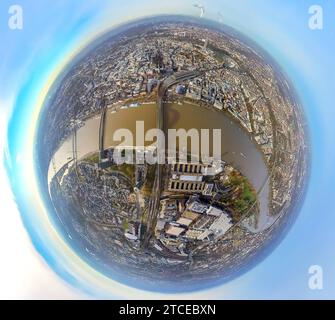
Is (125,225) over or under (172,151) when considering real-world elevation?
under

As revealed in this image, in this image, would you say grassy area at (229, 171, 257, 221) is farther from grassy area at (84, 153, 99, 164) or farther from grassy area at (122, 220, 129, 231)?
grassy area at (84, 153, 99, 164)

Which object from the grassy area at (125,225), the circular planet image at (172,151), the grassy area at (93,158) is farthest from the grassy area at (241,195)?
the grassy area at (93,158)

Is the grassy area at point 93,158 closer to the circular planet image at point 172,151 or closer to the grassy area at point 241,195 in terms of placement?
the circular planet image at point 172,151

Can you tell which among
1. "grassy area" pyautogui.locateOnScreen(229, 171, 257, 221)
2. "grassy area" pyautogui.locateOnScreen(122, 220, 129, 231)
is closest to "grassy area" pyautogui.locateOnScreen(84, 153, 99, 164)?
"grassy area" pyautogui.locateOnScreen(122, 220, 129, 231)

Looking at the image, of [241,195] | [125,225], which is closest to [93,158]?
[125,225]

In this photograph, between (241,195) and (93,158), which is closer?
(93,158)

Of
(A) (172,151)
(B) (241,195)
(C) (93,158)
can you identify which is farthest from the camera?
(B) (241,195)

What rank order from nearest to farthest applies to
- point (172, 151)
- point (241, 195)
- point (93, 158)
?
1. point (172, 151)
2. point (93, 158)
3. point (241, 195)

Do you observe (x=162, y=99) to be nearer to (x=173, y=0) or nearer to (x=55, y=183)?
(x=55, y=183)

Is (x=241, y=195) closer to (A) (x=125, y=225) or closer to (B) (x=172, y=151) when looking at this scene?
(B) (x=172, y=151)

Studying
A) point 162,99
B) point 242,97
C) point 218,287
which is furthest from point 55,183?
point 218,287
